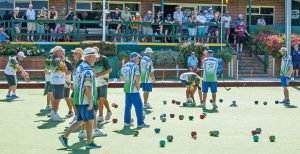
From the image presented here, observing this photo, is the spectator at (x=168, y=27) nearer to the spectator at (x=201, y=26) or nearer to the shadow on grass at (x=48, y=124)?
the spectator at (x=201, y=26)

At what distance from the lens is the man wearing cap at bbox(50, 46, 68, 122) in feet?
46.5

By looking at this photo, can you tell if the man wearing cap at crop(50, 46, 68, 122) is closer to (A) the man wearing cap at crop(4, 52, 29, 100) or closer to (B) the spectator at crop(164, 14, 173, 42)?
(A) the man wearing cap at crop(4, 52, 29, 100)

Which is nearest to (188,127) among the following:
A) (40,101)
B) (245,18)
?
(40,101)

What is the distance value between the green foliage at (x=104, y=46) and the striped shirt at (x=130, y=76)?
1370cm

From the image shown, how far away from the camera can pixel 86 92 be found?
10.5 m

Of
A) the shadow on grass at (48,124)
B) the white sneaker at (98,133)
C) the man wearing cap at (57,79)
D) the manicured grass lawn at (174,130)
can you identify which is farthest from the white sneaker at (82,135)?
the man wearing cap at (57,79)

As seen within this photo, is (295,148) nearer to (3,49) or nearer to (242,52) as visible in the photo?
(3,49)

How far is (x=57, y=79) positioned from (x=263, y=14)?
2313cm

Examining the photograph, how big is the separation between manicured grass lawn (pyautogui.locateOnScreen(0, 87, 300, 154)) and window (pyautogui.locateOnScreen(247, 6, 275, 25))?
1621 cm

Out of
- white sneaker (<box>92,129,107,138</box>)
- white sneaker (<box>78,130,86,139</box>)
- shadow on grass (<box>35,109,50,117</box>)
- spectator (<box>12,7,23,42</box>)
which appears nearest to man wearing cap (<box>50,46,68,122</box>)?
shadow on grass (<box>35,109,50,117</box>)

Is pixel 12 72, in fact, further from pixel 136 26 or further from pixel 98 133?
pixel 136 26

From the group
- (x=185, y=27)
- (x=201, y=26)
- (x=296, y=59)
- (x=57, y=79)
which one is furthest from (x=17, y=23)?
(x=57, y=79)

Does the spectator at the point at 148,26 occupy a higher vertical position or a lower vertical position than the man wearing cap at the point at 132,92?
higher

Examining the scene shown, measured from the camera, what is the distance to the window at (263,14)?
35441 millimetres
